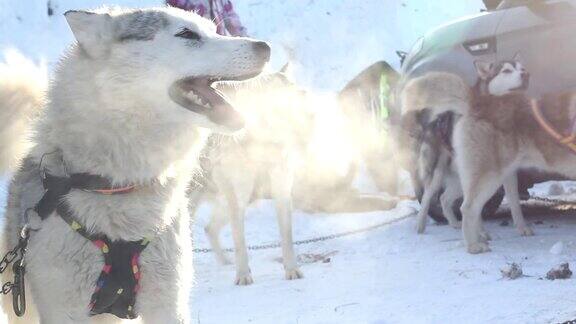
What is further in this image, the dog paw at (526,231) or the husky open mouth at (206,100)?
the dog paw at (526,231)

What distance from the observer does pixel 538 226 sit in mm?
5855

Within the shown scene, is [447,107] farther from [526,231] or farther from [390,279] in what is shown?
[390,279]

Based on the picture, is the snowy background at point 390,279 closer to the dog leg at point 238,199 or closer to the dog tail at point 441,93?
the dog leg at point 238,199

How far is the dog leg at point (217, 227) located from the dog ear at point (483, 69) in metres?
2.15

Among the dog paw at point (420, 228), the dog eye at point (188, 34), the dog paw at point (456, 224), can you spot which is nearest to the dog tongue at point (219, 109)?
the dog eye at point (188, 34)

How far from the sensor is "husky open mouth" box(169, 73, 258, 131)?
2.35 meters

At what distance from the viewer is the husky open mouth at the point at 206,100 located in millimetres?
2352

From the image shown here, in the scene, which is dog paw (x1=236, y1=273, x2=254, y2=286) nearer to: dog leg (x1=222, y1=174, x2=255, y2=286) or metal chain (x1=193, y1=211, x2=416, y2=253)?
dog leg (x1=222, y1=174, x2=255, y2=286)

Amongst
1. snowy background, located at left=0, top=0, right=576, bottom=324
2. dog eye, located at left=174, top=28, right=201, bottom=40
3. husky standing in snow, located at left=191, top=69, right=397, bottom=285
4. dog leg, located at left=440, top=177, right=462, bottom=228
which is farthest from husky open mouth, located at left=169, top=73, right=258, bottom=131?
dog leg, located at left=440, top=177, right=462, bottom=228

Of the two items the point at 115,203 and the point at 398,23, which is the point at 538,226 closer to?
the point at 115,203

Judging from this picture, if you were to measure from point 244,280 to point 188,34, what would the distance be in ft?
8.29

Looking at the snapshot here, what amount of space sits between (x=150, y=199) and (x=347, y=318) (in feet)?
5.26

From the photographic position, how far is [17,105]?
8.72ft

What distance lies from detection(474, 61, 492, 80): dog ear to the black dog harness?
377cm
